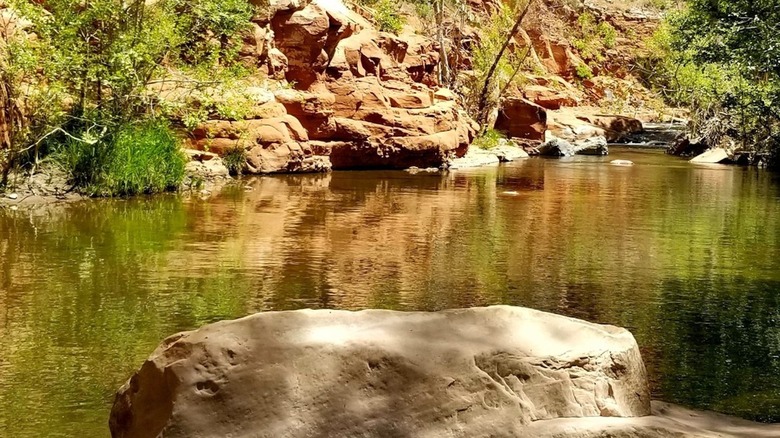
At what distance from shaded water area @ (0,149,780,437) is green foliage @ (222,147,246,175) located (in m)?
4.47

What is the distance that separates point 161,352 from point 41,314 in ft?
14.3

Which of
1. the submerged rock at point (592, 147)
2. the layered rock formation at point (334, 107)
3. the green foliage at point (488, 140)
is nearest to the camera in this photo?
the layered rock formation at point (334, 107)

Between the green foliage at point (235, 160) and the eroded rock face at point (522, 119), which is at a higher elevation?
the eroded rock face at point (522, 119)

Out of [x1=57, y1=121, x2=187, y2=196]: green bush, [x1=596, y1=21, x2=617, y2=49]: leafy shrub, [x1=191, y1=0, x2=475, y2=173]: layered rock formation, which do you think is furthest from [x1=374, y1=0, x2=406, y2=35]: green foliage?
[x1=596, y1=21, x2=617, y2=49]: leafy shrub

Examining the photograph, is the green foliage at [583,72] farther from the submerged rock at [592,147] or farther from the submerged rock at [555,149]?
the submerged rock at [555,149]

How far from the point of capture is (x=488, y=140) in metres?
34.2

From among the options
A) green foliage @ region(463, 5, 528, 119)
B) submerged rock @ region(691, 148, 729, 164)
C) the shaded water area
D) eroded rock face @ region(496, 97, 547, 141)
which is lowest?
the shaded water area

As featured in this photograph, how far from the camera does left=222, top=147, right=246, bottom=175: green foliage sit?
75.1 ft

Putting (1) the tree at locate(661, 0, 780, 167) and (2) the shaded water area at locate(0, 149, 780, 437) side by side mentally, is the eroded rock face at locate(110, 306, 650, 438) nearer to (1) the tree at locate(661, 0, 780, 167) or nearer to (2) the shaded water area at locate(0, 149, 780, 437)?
(2) the shaded water area at locate(0, 149, 780, 437)

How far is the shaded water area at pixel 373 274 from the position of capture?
6410 millimetres

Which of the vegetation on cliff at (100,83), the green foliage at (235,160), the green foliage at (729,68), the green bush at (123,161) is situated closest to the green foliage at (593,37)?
the green foliage at (729,68)

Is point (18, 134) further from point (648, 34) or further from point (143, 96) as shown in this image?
point (648, 34)

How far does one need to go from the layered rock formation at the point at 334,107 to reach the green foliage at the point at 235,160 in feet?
0.99

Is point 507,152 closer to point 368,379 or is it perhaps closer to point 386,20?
point 386,20
